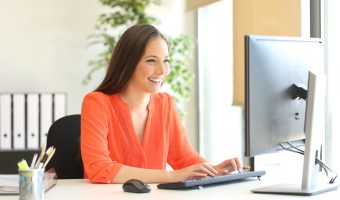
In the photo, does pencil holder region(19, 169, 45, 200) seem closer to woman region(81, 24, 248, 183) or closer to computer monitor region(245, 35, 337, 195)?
woman region(81, 24, 248, 183)

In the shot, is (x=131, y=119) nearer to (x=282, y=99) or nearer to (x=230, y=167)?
(x=230, y=167)

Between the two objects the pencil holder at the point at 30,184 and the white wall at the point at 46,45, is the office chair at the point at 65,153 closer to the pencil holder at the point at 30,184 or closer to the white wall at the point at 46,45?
the pencil holder at the point at 30,184

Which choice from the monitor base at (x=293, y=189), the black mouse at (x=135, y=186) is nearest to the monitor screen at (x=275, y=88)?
the monitor base at (x=293, y=189)

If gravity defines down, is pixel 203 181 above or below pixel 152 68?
below

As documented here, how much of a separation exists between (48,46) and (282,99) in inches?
109

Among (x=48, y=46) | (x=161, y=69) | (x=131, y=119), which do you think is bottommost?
(x=131, y=119)

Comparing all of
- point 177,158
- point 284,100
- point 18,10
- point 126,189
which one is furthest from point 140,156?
point 18,10

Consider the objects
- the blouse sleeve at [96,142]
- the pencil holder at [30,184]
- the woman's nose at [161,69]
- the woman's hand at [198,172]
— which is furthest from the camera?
the woman's nose at [161,69]

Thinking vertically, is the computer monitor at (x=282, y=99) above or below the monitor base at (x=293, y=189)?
above

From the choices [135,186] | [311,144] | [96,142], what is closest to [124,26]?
[96,142]

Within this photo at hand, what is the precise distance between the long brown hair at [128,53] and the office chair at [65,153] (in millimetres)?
329

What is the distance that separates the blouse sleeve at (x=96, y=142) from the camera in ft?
7.11

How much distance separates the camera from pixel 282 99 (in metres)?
1.95

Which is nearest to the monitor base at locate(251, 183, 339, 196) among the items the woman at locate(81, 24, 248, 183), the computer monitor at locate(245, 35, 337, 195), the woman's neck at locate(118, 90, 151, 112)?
the computer monitor at locate(245, 35, 337, 195)
